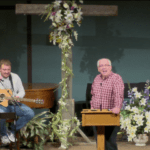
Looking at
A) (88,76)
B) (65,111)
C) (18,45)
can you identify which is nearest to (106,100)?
(65,111)

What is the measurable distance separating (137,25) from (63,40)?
7.56 ft

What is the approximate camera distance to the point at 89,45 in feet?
23.1

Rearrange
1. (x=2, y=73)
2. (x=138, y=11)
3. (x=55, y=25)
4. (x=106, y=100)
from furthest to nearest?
(x=138, y=11) < (x=55, y=25) < (x=2, y=73) < (x=106, y=100)

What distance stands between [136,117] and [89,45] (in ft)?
7.23

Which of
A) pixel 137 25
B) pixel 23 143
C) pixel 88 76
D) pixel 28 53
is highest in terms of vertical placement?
pixel 137 25

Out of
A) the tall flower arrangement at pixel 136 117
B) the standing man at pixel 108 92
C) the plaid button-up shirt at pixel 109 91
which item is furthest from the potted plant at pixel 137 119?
the plaid button-up shirt at pixel 109 91

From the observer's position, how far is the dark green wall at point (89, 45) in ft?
23.0

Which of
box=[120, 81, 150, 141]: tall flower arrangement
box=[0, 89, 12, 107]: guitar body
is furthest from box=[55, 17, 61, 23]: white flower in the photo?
box=[120, 81, 150, 141]: tall flower arrangement

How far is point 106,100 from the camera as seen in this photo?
4137mm

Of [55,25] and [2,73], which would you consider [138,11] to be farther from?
[2,73]

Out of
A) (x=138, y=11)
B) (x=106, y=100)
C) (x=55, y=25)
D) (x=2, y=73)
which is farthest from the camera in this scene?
(x=138, y=11)

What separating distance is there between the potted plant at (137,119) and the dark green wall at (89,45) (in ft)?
4.82

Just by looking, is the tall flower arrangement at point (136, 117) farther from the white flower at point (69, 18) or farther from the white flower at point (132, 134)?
the white flower at point (69, 18)

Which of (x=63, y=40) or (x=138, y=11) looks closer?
(x=63, y=40)
